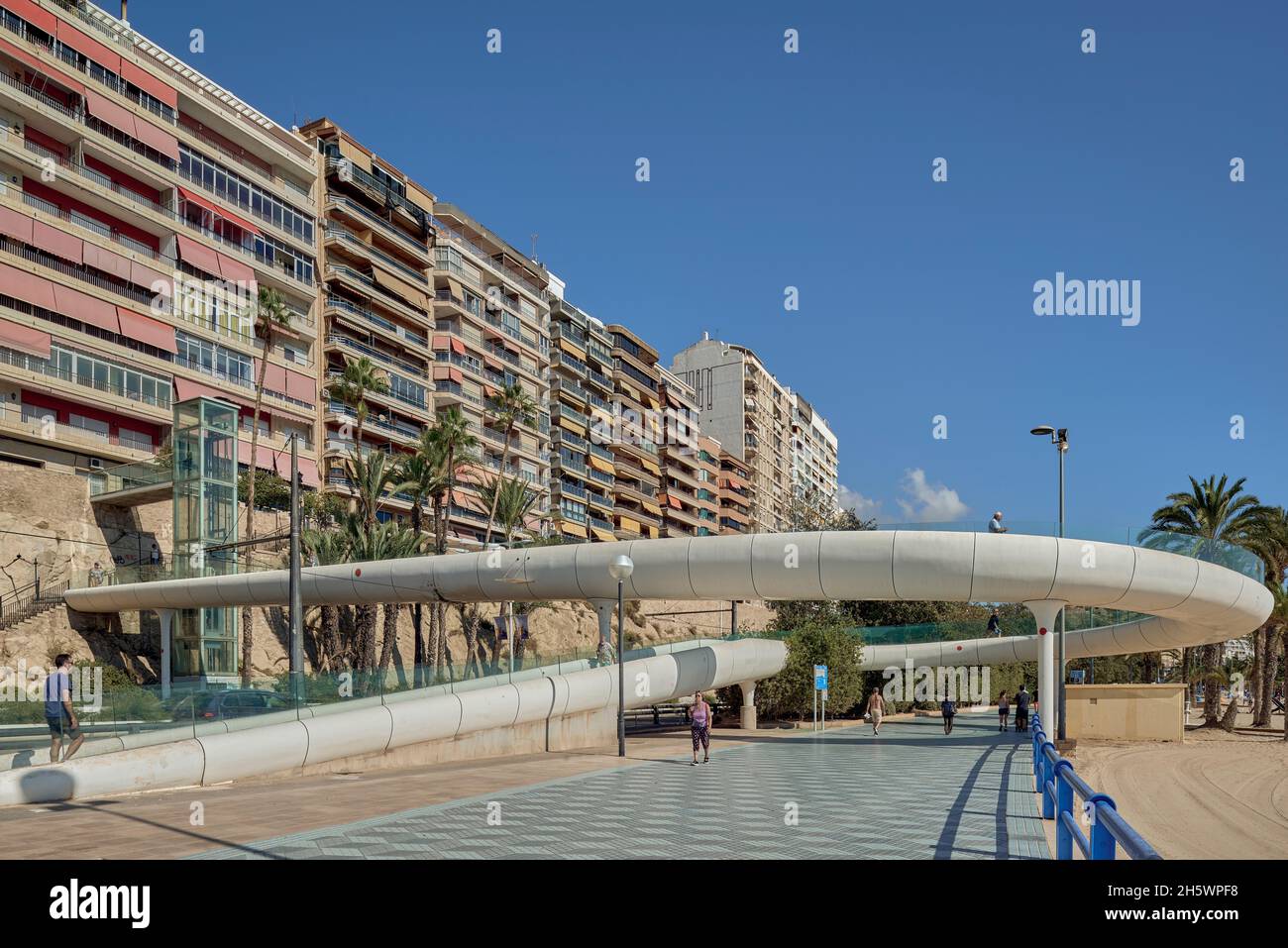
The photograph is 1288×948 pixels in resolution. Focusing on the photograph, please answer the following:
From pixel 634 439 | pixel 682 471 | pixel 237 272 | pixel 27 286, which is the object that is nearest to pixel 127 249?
pixel 27 286

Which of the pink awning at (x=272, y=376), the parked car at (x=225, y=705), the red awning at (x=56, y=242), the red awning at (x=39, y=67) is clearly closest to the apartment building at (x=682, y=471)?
the pink awning at (x=272, y=376)

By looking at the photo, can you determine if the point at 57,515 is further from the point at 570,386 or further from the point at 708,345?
the point at 708,345

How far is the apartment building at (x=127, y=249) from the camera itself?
51125 millimetres

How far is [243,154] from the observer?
224 feet

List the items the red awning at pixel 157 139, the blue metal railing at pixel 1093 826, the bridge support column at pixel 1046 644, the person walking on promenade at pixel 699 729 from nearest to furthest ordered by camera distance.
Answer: the blue metal railing at pixel 1093 826
the person walking on promenade at pixel 699 729
the bridge support column at pixel 1046 644
the red awning at pixel 157 139

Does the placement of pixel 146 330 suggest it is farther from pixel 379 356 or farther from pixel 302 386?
pixel 379 356

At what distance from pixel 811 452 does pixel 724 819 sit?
164480 mm

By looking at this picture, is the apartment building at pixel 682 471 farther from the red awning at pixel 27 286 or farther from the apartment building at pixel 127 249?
the red awning at pixel 27 286

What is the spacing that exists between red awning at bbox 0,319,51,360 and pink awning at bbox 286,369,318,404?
17251 millimetres

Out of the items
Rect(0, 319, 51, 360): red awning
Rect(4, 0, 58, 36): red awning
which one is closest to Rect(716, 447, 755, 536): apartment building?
Rect(0, 319, 51, 360): red awning

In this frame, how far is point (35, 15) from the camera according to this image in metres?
52.1

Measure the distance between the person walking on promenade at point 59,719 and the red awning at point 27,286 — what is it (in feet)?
133

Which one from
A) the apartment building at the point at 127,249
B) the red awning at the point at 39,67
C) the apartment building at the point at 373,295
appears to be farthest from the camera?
the apartment building at the point at 373,295
